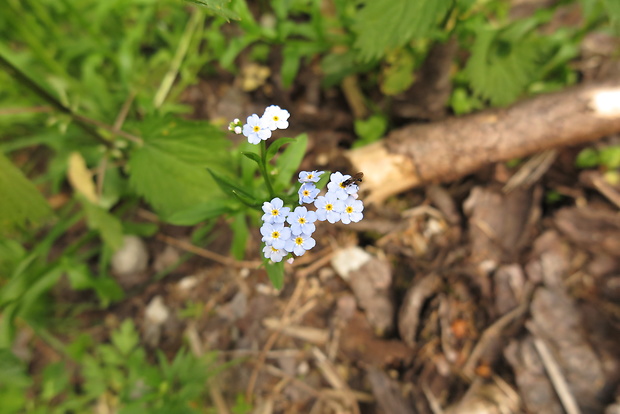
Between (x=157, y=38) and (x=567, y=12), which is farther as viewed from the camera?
(x=157, y=38)

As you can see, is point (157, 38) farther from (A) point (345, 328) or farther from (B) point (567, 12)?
(B) point (567, 12)

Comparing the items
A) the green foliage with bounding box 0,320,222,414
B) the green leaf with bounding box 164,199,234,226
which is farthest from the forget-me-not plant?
the green foliage with bounding box 0,320,222,414

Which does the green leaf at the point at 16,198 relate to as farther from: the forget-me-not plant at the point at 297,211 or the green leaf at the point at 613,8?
the green leaf at the point at 613,8

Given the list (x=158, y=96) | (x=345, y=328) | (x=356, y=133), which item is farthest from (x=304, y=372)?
(x=158, y=96)

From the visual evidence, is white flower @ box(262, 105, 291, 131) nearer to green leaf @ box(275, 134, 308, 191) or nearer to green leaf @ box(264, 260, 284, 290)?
green leaf @ box(275, 134, 308, 191)

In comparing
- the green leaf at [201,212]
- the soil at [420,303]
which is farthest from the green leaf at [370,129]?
the green leaf at [201,212]

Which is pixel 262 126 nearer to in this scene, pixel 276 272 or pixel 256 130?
pixel 256 130
